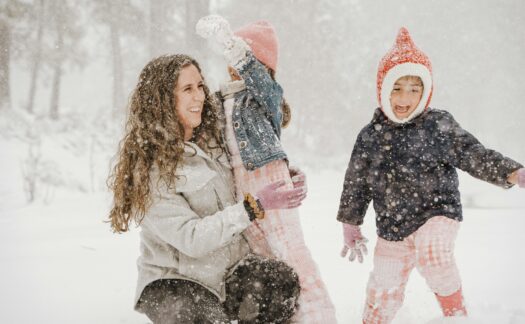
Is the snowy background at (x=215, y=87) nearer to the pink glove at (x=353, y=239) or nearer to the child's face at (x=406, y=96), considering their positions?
the pink glove at (x=353, y=239)

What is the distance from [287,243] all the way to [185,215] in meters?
0.68

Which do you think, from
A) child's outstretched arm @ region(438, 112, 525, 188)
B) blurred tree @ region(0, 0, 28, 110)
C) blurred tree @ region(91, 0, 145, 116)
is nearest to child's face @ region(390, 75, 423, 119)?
child's outstretched arm @ region(438, 112, 525, 188)

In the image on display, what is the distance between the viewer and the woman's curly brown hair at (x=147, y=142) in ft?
7.63

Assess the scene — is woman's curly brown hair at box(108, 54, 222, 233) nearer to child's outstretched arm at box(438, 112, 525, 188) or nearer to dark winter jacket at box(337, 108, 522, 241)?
dark winter jacket at box(337, 108, 522, 241)

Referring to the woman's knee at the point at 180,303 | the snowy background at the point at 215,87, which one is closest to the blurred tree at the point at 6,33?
the snowy background at the point at 215,87

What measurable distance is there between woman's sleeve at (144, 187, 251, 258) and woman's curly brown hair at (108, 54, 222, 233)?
79mm

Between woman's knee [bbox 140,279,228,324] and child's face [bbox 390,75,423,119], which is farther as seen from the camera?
child's face [bbox 390,75,423,119]

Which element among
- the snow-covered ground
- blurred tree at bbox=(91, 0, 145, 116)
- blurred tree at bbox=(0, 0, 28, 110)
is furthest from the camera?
blurred tree at bbox=(91, 0, 145, 116)

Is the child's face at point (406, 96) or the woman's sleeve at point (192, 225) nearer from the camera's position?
the woman's sleeve at point (192, 225)

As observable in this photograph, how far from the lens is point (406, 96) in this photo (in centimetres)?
269

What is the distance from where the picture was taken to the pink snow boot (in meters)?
2.58

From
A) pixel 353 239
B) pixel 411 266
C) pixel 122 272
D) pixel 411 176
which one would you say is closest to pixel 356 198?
pixel 353 239

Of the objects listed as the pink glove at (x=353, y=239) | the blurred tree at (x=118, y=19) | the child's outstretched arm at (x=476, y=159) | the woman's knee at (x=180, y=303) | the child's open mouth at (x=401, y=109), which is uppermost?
the blurred tree at (x=118, y=19)

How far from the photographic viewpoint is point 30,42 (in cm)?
1711
